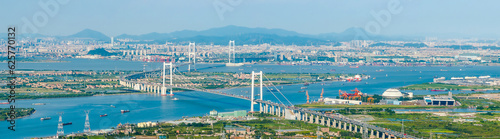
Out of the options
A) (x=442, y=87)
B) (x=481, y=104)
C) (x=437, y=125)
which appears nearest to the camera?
(x=437, y=125)

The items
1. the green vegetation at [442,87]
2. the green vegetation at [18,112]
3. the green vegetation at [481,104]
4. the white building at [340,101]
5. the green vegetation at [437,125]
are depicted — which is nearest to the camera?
the green vegetation at [437,125]

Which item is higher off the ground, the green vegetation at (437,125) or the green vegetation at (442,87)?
the green vegetation at (442,87)

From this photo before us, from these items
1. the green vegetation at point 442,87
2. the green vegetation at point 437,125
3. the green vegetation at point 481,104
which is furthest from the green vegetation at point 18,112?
the green vegetation at point 442,87

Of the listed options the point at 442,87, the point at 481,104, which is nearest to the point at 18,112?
the point at 481,104

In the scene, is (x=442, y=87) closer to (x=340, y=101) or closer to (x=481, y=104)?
(x=481, y=104)

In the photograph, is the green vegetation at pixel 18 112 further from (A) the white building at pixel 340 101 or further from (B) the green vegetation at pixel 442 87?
(B) the green vegetation at pixel 442 87

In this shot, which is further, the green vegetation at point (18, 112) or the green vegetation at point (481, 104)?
the green vegetation at point (481, 104)

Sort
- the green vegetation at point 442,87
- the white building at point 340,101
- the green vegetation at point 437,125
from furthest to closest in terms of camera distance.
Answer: the green vegetation at point 442,87 → the white building at point 340,101 → the green vegetation at point 437,125

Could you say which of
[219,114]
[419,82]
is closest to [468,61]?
[419,82]

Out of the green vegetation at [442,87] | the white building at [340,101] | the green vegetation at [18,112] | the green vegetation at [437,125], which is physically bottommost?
the green vegetation at [437,125]

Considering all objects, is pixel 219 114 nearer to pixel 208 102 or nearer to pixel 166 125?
pixel 166 125

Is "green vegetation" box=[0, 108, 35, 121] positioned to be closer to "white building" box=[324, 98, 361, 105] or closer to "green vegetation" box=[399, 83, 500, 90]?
"white building" box=[324, 98, 361, 105]
